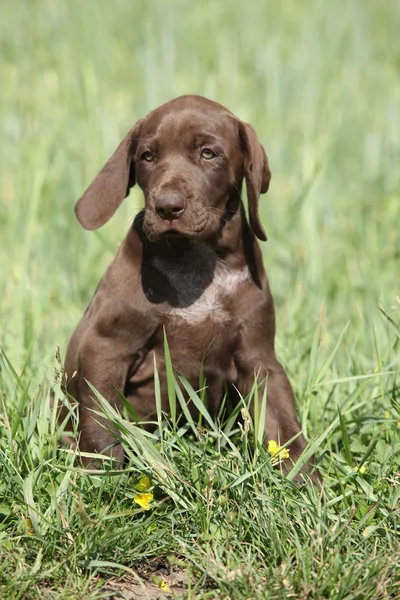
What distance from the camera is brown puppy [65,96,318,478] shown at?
11.8ft

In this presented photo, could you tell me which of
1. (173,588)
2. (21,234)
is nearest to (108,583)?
(173,588)

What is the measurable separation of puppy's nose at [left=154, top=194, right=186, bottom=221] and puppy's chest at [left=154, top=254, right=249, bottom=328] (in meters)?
0.37

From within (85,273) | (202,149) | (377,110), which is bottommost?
(85,273)

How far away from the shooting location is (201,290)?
146 inches

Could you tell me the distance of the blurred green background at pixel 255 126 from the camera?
16.9 feet

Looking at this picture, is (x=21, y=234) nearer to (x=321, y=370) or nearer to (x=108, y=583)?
(x=321, y=370)

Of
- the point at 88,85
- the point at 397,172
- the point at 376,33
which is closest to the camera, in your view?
the point at 88,85

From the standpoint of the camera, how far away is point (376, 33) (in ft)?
30.1

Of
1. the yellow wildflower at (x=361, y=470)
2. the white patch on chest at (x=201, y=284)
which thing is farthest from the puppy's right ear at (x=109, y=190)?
the yellow wildflower at (x=361, y=470)

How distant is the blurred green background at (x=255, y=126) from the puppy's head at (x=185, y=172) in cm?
88

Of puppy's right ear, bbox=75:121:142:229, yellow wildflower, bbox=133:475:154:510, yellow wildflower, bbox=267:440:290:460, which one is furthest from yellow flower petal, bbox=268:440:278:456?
puppy's right ear, bbox=75:121:142:229

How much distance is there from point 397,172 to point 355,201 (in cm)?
36

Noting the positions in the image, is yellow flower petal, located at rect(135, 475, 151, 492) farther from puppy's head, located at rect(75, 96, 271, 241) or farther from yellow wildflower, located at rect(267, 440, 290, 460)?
puppy's head, located at rect(75, 96, 271, 241)

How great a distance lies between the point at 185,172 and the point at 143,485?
1.17m
